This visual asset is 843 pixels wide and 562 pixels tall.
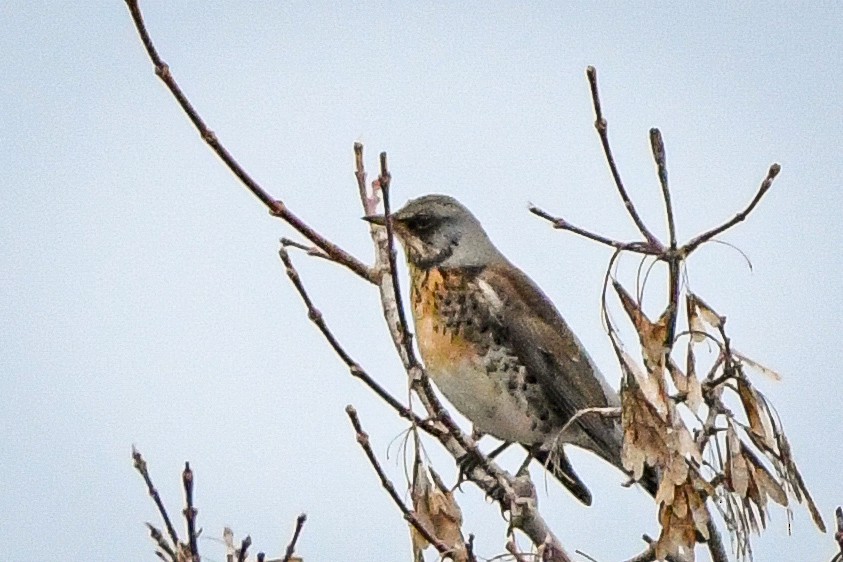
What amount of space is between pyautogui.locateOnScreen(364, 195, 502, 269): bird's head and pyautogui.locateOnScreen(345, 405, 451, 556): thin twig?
2826 millimetres

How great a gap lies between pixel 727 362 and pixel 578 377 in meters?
2.69

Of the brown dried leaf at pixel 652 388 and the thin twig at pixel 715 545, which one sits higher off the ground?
the brown dried leaf at pixel 652 388

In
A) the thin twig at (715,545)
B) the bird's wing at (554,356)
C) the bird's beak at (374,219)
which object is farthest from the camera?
the bird's wing at (554,356)

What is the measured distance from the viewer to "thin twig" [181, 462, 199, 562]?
3877 mm

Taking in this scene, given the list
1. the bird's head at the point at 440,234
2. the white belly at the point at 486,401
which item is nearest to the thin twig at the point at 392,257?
the white belly at the point at 486,401

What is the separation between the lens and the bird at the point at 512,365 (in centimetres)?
636

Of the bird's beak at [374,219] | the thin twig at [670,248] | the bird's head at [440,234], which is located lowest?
the thin twig at [670,248]

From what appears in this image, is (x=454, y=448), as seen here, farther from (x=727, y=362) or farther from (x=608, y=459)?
(x=727, y=362)

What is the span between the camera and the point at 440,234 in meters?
6.93

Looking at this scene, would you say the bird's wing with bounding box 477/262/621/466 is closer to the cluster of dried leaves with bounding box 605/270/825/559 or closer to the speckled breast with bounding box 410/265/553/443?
the speckled breast with bounding box 410/265/553/443

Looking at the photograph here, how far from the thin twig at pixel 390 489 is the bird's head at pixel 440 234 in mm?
2826

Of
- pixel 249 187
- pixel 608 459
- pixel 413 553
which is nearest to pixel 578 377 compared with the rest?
pixel 608 459

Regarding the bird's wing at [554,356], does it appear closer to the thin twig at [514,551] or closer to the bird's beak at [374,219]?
the bird's beak at [374,219]

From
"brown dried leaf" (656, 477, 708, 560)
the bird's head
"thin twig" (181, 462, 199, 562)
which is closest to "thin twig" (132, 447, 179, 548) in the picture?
"thin twig" (181, 462, 199, 562)
